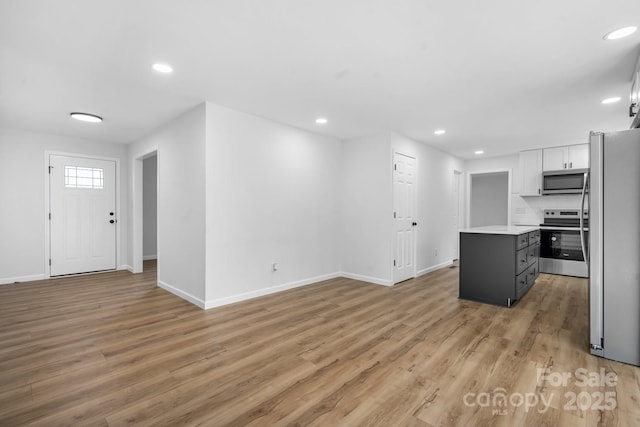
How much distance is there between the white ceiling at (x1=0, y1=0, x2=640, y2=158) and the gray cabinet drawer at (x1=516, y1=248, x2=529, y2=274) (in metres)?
1.78

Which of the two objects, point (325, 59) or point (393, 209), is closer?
point (325, 59)

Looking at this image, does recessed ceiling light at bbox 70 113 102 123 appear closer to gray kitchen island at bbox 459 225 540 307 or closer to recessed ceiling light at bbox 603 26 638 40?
gray kitchen island at bbox 459 225 540 307

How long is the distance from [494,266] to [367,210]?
1977 millimetres

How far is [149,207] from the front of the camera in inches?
284

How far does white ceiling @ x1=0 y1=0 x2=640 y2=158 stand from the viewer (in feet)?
6.30

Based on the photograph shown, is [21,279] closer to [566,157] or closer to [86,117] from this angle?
[86,117]

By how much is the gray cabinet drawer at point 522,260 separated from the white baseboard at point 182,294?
12.5 feet

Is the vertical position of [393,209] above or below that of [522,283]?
above

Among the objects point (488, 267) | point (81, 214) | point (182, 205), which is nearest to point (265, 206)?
point (182, 205)

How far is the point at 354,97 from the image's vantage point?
3.35 meters

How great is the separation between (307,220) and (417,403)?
322cm

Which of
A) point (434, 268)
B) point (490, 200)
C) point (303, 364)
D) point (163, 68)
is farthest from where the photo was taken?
point (490, 200)

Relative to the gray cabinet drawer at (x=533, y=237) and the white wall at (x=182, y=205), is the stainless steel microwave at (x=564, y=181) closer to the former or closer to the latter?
the gray cabinet drawer at (x=533, y=237)

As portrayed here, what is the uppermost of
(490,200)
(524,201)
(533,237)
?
(490,200)
